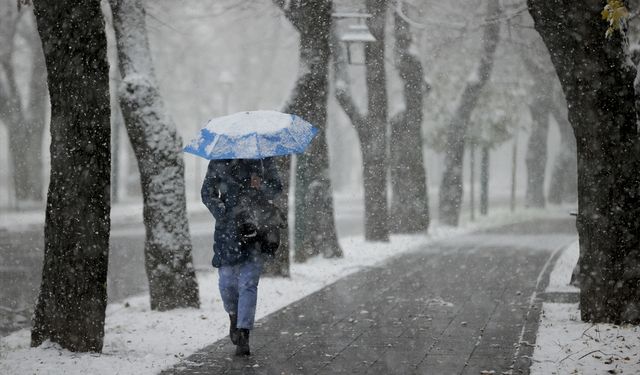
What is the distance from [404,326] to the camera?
28.8 feet

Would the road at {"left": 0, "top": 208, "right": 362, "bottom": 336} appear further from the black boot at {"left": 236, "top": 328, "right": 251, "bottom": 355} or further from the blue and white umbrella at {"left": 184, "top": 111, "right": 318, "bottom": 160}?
the blue and white umbrella at {"left": 184, "top": 111, "right": 318, "bottom": 160}

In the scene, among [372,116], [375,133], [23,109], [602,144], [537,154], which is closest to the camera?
[602,144]

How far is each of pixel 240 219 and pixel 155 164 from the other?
106 inches

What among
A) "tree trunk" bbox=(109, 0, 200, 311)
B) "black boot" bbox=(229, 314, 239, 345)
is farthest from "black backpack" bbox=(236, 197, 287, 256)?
"tree trunk" bbox=(109, 0, 200, 311)

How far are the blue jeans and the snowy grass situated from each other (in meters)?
0.61

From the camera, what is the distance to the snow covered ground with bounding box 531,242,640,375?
6695mm

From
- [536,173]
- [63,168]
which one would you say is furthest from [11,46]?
[63,168]

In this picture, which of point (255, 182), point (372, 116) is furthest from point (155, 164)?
point (372, 116)

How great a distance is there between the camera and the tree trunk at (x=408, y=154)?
2000 centimetres

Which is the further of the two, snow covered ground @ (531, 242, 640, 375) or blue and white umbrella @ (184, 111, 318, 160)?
blue and white umbrella @ (184, 111, 318, 160)

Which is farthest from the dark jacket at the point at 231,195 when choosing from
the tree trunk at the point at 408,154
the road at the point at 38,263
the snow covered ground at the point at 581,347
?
the tree trunk at the point at 408,154

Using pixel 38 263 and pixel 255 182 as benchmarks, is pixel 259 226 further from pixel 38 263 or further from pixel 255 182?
pixel 38 263

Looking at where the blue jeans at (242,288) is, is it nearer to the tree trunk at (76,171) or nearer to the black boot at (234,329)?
the black boot at (234,329)

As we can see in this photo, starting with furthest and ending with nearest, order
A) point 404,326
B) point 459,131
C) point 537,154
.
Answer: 1. point 537,154
2. point 459,131
3. point 404,326
